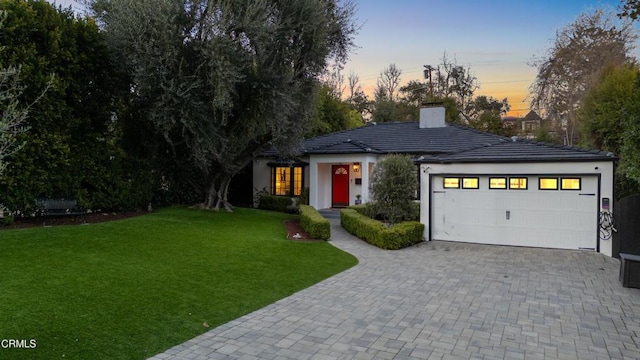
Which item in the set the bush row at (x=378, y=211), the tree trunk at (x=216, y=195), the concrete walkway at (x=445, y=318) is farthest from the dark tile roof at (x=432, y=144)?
the tree trunk at (x=216, y=195)

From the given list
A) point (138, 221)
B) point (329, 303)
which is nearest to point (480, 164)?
point (329, 303)

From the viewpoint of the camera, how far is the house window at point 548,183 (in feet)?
35.2

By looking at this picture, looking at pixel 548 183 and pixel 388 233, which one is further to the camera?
pixel 548 183

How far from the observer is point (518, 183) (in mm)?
11164

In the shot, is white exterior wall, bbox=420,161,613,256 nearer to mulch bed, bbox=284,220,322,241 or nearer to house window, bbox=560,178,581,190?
house window, bbox=560,178,581,190

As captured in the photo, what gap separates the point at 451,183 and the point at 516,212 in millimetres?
1930

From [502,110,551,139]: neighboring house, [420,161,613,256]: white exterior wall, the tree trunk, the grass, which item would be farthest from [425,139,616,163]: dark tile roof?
[502,110,551,139]: neighboring house

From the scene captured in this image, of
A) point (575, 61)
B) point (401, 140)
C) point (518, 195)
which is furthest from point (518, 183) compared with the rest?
point (575, 61)

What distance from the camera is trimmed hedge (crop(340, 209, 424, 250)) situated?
35.0ft

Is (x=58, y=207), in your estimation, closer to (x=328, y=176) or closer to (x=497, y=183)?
(x=328, y=176)

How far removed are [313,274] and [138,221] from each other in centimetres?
644

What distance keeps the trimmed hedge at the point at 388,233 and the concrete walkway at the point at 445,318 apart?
6.05 ft

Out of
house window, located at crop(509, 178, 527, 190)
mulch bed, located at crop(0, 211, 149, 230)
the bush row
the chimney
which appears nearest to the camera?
mulch bed, located at crop(0, 211, 149, 230)

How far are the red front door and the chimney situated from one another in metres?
4.90
